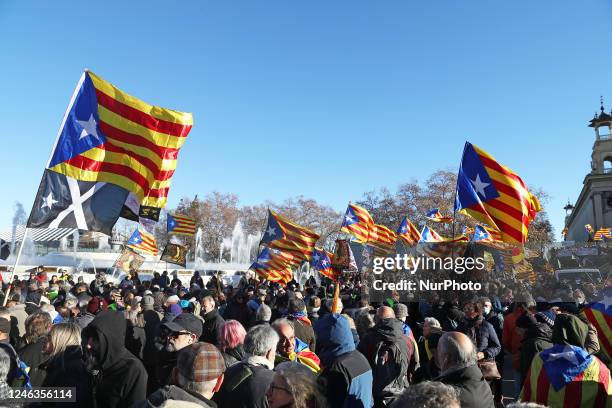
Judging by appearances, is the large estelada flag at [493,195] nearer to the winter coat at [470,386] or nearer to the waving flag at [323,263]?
the winter coat at [470,386]

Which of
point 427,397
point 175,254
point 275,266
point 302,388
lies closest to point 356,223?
point 275,266

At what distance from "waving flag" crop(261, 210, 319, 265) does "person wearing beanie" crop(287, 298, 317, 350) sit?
868 cm

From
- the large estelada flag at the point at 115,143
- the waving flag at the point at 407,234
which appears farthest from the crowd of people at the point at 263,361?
the waving flag at the point at 407,234

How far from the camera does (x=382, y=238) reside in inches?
986

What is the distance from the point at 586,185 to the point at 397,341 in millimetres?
71759

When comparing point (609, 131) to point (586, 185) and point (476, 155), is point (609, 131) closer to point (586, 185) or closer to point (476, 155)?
point (586, 185)

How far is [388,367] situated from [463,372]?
5.56 ft

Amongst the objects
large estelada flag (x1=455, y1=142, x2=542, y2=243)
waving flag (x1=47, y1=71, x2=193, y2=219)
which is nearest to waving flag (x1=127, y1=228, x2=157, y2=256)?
waving flag (x1=47, y1=71, x2=193, y2=219)

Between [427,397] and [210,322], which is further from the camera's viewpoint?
[210,322]

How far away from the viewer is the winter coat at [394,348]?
4773 millimetres

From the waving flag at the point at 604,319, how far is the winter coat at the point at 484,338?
213cm

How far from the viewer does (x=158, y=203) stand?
8398mm

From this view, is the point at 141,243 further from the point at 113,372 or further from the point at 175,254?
the point at 113,372

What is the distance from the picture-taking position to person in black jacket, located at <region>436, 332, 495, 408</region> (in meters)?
3.13
